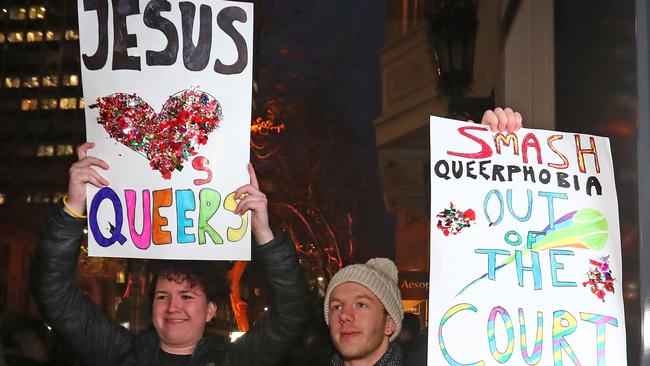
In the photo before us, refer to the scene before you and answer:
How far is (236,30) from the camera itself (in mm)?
2439

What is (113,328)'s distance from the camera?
101 inches

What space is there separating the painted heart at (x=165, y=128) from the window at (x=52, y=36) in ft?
7.25

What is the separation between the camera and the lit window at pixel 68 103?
439 centimetres

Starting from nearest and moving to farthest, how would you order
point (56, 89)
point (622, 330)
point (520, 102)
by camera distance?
point (622, 330) < point (520, 102) < point (56, 89)

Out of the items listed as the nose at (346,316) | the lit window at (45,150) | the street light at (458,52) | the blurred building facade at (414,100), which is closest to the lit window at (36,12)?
the lit window at (45,150)

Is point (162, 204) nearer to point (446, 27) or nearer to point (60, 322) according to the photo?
point (60, 322)

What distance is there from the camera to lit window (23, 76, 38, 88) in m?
4.41

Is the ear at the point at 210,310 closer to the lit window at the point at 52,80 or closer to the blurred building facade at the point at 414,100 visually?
the blurred building facade at the point at 414,100

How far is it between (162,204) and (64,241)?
A: 287 millimetres

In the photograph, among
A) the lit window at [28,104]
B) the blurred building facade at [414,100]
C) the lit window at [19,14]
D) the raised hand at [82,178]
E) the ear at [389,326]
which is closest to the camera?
the raised hand at [82,178]

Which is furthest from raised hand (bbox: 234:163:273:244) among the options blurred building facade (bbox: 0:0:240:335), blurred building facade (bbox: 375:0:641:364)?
blurred building facade (bbox: 0:0:240:335)

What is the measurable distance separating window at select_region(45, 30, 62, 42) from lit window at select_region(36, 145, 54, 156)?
21.1 inches

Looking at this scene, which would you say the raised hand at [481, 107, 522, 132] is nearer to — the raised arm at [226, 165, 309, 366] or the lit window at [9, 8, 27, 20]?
the raised arm at [226, 165, 309, 366]

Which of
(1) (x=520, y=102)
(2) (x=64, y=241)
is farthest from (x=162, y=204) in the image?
(1) (x=520, y=102)
